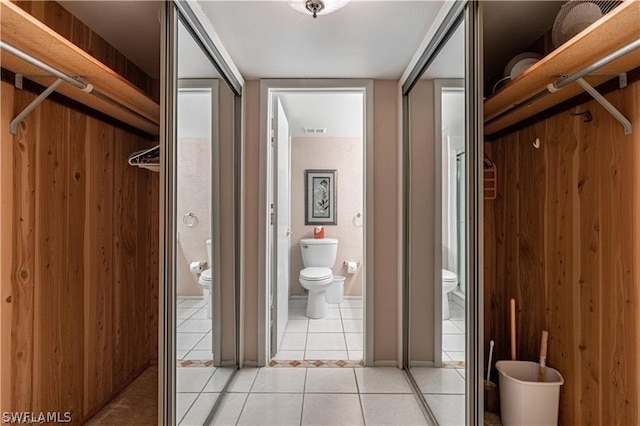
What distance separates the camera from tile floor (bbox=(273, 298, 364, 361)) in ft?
8.84

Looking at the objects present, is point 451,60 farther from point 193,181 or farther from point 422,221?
point 193,181

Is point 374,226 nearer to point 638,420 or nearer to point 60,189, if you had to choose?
point 638,420

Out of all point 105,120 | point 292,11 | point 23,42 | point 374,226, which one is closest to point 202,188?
point 105,120

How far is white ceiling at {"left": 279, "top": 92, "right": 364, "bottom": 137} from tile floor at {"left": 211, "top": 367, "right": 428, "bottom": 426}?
2.18 meters

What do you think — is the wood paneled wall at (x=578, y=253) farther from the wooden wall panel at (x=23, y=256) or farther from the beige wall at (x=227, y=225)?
the wooden wall panel at (x=23, y=256)

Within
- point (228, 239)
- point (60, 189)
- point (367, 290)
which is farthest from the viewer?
point (367, 290)

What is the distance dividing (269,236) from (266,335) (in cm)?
75

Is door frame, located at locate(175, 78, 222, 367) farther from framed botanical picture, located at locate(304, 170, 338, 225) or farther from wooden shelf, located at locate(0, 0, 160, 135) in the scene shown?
framed botanical picture, located at locate(304, 170, 338, 225)

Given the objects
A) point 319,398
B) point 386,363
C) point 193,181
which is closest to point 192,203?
point 193,181

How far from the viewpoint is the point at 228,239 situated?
Result: 7.21 feet

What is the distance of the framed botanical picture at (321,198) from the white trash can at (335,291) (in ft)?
2.47

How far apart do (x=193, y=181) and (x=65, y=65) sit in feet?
2.14

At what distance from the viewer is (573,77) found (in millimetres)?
1213

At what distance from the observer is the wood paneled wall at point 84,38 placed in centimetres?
153
